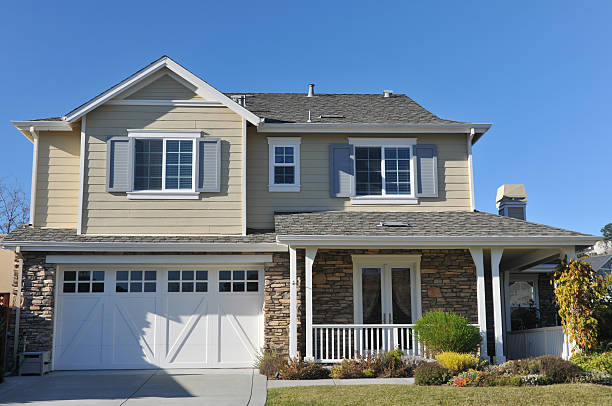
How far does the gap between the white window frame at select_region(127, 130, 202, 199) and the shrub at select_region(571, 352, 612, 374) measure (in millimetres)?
8724

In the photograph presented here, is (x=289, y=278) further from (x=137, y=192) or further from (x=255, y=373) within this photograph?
(x=137, y=192)

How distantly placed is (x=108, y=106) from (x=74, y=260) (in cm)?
368

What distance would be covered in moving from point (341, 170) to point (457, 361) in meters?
5.67

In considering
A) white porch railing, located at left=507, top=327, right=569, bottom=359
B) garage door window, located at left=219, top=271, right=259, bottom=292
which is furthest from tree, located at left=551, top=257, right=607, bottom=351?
garage door window, located at left=219, top=271, right=259, bottom=292

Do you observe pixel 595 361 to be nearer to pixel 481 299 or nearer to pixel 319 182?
pixel 481 299

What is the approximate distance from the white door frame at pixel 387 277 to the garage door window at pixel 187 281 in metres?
3.43

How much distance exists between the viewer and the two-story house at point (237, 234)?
14.2m

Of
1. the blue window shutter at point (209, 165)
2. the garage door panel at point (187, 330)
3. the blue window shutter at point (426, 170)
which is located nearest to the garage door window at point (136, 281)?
the garage door panel at point (187, 330)

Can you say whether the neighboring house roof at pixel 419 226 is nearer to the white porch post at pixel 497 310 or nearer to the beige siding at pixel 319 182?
the beige siding at pixel 319 182

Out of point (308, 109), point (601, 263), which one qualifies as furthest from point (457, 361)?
point (601, 263)

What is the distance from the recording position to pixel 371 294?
50.5 feet

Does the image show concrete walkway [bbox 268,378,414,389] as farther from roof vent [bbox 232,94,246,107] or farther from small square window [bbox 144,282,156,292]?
roof vent [bbox 232,94,246,107]

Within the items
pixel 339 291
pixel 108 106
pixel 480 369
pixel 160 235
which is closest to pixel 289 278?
pixel 339 291

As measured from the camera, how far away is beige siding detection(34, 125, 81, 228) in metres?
15.3
